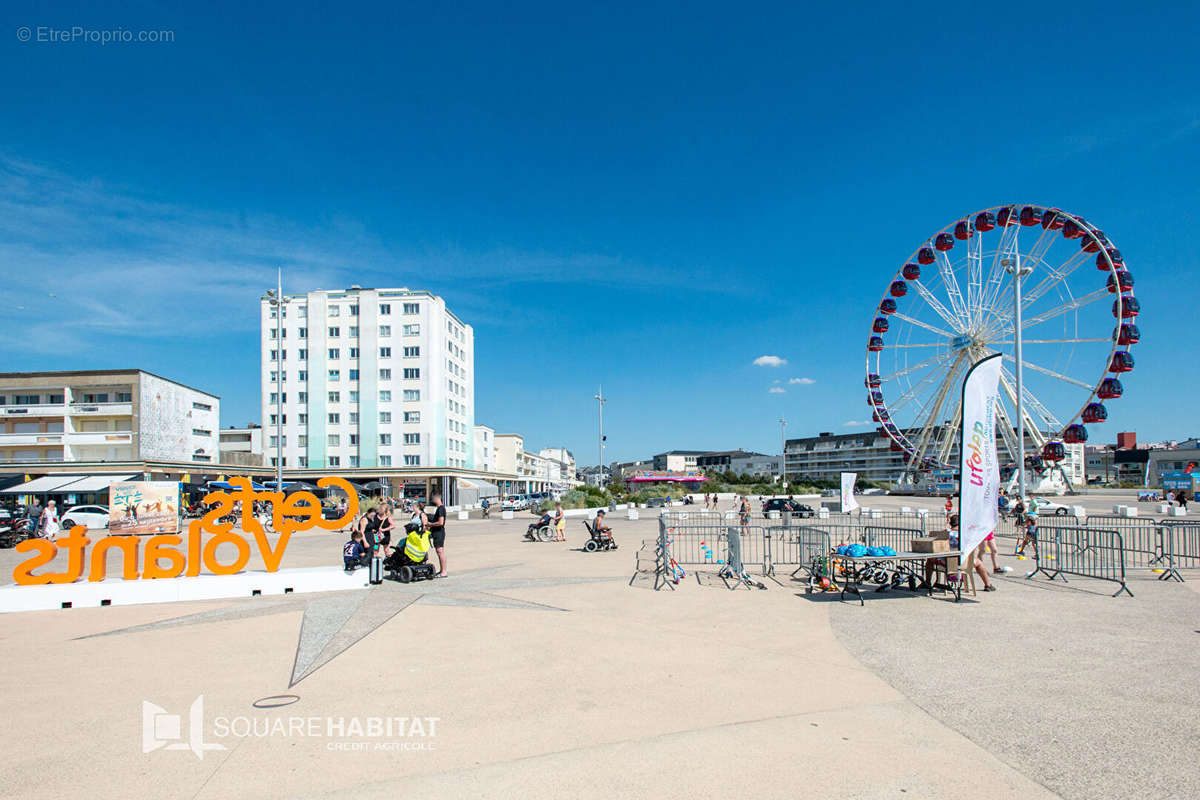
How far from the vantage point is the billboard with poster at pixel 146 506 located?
21984 mm

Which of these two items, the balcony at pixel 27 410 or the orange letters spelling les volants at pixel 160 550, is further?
the balcony at pixel 27 410

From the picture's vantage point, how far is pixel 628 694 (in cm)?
641

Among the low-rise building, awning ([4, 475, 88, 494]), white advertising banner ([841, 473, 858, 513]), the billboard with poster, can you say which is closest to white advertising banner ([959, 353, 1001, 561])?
white advertising banner ([841, 473, 858, 513])

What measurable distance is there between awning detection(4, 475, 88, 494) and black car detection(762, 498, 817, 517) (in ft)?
140

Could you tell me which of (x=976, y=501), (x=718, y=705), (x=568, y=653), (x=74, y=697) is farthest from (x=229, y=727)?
(x=976, y=501)

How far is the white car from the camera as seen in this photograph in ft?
101

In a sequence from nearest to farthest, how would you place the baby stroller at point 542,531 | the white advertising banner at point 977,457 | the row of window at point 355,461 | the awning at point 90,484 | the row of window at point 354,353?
1. the white advertising banner at point 977,457
2. the baby stroller at point 542,531
3. the awning at point 90,484
4. the row of window at point 355,461
5. the row of window at point 354,353

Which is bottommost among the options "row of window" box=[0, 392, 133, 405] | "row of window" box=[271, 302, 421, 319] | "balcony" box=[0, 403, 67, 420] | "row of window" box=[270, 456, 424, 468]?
"row of window" box=[270, 456, 424, 468]

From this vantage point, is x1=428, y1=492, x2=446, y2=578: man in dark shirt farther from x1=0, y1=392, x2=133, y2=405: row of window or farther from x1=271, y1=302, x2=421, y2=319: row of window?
x1=271, y1=302, x2=421, y2=319: row of window

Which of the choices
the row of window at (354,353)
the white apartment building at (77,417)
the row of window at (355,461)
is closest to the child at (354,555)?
the white apartment building at (77,417)

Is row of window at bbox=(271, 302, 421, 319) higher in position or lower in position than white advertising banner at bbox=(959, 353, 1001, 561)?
higher

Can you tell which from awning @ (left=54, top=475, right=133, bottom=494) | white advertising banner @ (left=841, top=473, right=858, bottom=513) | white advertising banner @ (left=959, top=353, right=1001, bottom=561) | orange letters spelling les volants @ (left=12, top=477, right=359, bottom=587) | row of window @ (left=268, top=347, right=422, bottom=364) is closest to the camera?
white advertising banner @ (left=959, top=353, right=1001, bottom=561)

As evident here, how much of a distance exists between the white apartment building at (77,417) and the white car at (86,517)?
13795mm

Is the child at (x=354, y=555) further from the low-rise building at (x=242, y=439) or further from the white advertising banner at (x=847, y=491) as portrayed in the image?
the low-rise building at (x=242, y=439)
